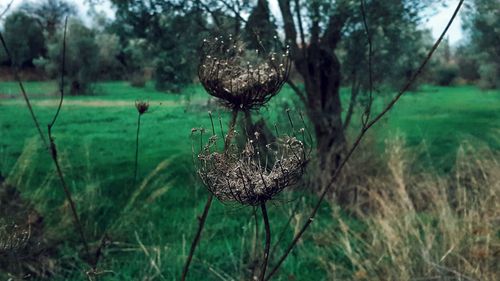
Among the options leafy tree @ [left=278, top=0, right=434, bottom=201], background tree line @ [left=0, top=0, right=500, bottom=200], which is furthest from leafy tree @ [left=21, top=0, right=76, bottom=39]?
leafy tree @ [left=278, top=0, right=434, bottom=201]

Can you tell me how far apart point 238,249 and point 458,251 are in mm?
1847

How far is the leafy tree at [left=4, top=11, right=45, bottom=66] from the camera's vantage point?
429 inches

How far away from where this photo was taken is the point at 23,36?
11.9m

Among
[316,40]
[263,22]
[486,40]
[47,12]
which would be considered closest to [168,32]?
[263,22]

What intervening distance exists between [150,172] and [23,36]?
4.57 metres

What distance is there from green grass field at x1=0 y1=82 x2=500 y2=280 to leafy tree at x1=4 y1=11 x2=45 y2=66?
2.10 ft

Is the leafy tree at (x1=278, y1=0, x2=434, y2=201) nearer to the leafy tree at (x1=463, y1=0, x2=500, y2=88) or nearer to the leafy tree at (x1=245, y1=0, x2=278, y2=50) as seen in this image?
the leafy tree at (x1=245, y1=0, x2=278, y2=50)

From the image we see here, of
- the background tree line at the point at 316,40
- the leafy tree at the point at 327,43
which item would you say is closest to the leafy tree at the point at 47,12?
the background tree line at the point at 316,40

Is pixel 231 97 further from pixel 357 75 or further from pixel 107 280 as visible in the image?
pixel 357 75

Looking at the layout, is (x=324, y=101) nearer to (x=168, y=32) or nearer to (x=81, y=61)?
(x=168, y=32)

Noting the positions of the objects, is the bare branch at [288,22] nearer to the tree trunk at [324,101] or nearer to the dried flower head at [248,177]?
the tree trunk at [324,101]

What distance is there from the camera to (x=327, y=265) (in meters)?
5.01

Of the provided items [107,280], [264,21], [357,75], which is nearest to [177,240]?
[107,280]

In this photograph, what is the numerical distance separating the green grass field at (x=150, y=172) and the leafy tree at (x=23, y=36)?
639mm
